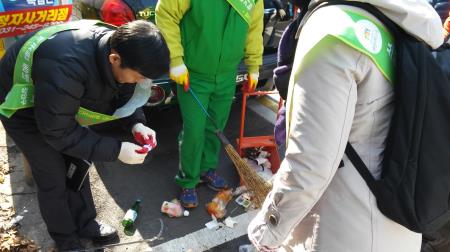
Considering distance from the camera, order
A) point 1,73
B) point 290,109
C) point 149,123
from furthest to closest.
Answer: point 149,123
point 1,73
point 290,109

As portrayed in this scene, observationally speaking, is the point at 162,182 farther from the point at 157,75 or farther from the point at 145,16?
the point at 157,75

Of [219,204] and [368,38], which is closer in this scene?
[368,38]

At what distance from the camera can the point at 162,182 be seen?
3.70 m

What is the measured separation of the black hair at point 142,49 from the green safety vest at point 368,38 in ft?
2.68

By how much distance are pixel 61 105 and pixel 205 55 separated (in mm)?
1186

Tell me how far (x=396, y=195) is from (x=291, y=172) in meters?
0.37

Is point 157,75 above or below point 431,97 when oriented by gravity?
below

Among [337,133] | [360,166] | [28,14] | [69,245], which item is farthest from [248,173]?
[28,14]

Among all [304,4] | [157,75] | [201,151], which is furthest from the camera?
[201,151]

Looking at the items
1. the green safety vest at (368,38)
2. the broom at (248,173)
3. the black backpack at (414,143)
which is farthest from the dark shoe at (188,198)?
the green safety vest at (368,38)

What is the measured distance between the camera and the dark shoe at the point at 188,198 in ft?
11.1

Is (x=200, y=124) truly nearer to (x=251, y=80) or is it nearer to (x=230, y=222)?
(x=251, y=80)

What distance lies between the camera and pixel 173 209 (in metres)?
3.30

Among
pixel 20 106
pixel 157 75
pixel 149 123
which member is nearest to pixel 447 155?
pixel 157 75
